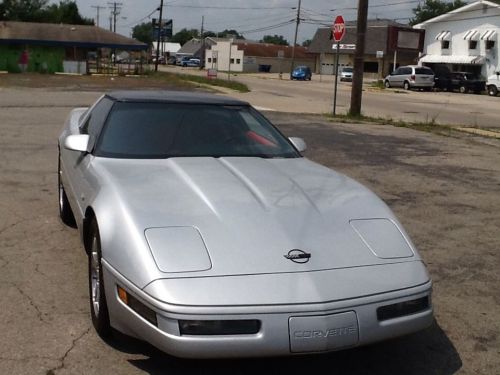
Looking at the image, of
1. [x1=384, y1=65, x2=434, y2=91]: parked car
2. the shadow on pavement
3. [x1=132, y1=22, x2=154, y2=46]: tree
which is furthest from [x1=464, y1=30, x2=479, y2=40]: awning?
[x1=132, y1=22, x2=154, y2=46]: tree

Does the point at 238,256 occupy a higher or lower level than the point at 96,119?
lower

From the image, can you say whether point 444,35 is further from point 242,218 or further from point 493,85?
point 242,218

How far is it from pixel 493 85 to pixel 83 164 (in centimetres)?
4222

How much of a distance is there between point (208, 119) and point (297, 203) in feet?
5.08

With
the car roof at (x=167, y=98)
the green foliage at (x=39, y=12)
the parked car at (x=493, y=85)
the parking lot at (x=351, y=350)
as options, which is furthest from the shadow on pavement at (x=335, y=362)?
the green foliage at (x=39, y=12)

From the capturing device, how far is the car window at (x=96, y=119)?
16.6 feet

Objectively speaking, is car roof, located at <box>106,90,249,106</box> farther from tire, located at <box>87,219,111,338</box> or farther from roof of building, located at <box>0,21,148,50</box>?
roof of building, located at <box>0,21,148,50</box>

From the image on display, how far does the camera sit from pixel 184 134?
4938mm

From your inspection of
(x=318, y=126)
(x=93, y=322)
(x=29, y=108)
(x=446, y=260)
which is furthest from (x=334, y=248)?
(x=29, y=108)

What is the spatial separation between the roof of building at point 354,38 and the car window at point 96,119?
209 feet

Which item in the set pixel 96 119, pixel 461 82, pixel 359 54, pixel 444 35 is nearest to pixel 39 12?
pixel 444 35

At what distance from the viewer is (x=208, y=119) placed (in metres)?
5.12

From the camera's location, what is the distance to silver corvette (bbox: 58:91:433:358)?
3.04 metres

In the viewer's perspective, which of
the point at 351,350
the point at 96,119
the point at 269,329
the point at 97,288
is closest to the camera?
the point at 269,329
